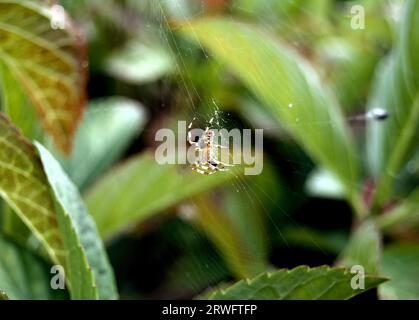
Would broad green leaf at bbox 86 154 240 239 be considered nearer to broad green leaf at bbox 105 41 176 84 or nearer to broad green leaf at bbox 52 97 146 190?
broad green leaf at bbox 52 97 146 190

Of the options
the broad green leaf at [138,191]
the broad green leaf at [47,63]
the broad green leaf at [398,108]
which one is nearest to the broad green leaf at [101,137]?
the broad green leaf at [138,191]

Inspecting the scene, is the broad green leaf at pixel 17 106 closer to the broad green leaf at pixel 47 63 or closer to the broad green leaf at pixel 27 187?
the broad green leaf at pixel 47 63

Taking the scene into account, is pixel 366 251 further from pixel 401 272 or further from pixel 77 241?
pixel 77 241

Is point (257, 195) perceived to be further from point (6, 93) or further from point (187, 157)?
point (6, 93)

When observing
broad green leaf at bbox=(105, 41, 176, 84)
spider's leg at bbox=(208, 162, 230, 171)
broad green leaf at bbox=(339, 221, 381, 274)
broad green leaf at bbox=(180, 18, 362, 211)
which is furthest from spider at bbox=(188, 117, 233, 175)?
broad green leaf at bbox=(105, 41, 176, 84)

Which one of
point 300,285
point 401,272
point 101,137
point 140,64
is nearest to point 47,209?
point 300,285

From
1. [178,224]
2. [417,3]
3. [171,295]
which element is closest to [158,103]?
[178,224]
